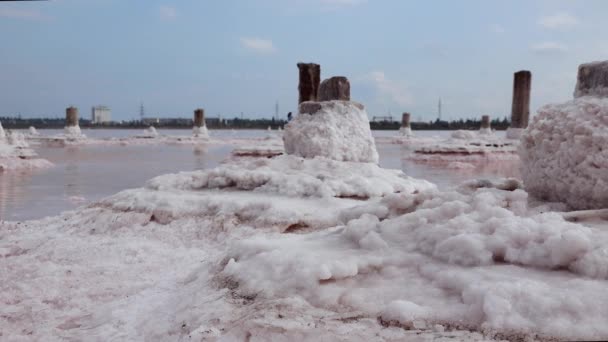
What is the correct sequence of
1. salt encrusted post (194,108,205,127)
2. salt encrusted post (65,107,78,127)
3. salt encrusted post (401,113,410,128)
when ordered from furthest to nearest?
salt encrusted post (401,113,410,128) → salt encrusted post (194,108,205,127) → salt encrusted post (65,107,78,127)

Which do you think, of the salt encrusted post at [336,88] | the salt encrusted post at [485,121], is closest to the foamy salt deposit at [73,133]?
the salt encrusted post at [485,121]

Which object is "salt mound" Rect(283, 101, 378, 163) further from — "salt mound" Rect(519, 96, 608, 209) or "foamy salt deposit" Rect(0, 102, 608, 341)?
"salt mound" Rect(519, 96, 608, 209)

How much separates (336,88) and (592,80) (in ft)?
18.0

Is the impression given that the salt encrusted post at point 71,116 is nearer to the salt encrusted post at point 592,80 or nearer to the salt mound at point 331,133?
the salt mound at point 331,133

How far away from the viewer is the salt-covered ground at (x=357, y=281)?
202 cm

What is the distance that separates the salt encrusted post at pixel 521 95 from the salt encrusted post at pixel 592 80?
18210 mm

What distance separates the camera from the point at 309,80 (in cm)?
1006

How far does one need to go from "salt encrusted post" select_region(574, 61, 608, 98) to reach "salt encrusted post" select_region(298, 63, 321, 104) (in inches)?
267

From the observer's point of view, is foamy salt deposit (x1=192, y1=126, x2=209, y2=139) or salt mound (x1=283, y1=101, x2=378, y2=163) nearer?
salt mound (x1=283, y1=101, x2=378, y2=163)

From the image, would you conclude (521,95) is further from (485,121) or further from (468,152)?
(485,121)

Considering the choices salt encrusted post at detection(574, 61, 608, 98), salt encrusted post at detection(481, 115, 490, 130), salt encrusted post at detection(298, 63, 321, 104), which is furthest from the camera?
salt encrusted post at detection(481, 115, 490, 130)

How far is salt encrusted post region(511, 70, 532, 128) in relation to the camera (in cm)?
2047

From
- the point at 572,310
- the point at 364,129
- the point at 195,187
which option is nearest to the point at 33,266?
the point at 195,187

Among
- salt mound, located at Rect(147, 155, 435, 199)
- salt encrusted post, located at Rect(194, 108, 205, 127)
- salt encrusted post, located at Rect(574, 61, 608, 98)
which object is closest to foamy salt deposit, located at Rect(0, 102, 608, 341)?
salt encrusted post, located at Rect(574, 61, 608, 98)
